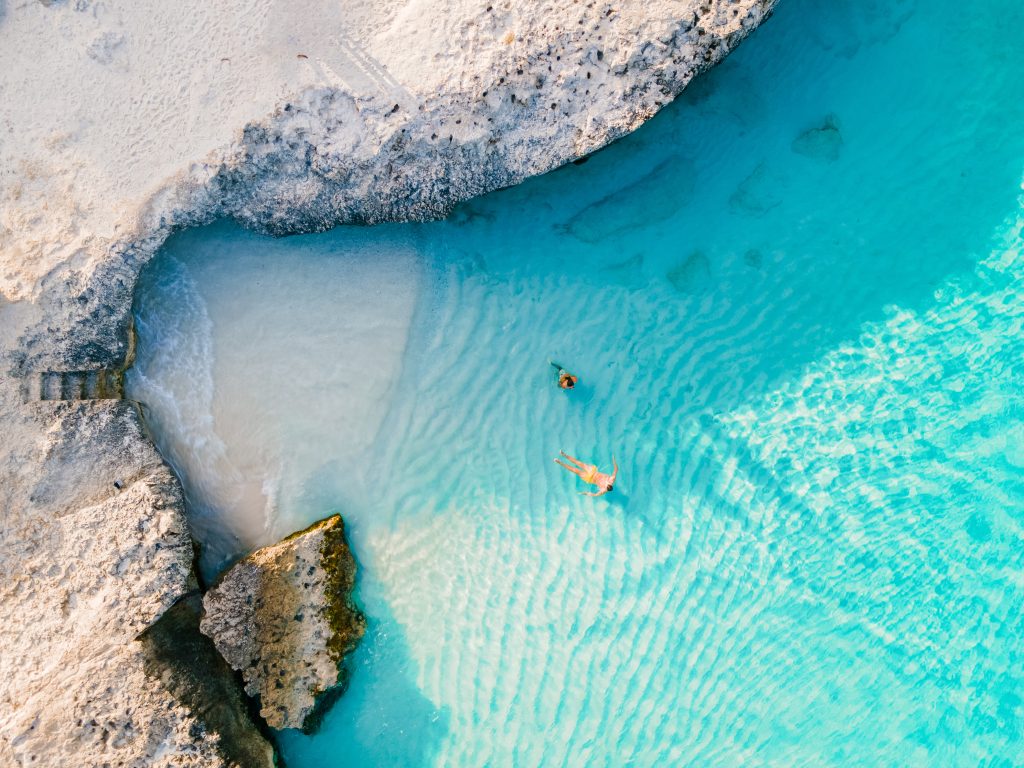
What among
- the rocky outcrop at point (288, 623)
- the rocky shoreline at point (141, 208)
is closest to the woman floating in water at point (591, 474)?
the rocky outcrop at point (288, 623)

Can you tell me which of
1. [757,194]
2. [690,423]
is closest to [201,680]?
[690,423]

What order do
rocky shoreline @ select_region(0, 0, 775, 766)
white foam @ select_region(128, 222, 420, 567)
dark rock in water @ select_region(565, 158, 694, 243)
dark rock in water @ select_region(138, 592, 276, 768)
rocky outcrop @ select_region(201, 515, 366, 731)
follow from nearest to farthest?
rocky shoreline @ select_region(0, 0, 775, 766) → dark rock in water @ select_region(138, 592, 276, 768) → rocky outcrop @ select_region(201, 515, 366, 731) → white foam @ select_region(128, 222, 420, 567) → dark rock in water @ select_region(565, 158, 694, 243)

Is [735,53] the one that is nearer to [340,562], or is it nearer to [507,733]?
[340,562]

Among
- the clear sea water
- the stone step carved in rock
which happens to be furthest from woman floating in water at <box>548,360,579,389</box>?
the stone step carved in rock

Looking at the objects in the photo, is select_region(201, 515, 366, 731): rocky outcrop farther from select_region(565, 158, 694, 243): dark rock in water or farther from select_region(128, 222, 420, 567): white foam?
select_region(565, 158, 694, 243): dark rock in water

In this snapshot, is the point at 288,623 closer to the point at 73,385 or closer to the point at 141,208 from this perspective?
the point at 73,385
